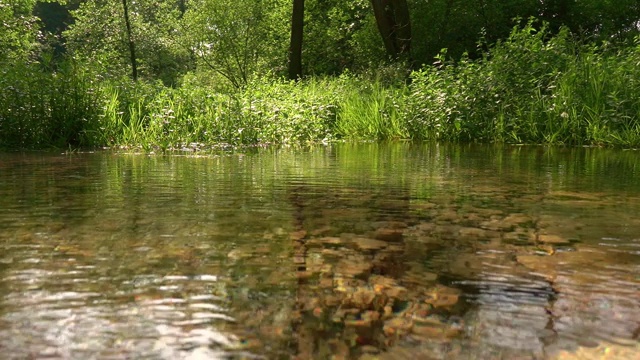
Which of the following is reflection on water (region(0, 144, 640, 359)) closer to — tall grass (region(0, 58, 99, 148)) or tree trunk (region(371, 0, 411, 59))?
tall grass (region(0, 58, 99, 148))

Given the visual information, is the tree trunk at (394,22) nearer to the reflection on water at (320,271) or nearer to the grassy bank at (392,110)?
the grassy bank at (392,110)

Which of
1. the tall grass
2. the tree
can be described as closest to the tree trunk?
the tall grass

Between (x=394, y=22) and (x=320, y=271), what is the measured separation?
19439mm

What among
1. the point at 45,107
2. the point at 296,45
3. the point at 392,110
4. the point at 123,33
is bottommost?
the point at 45,107

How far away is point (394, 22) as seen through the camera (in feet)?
67.0

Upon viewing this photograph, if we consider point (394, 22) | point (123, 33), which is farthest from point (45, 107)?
point (123, 33)

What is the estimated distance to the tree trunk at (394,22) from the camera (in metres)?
19.9

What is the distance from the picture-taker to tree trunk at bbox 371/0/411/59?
1992 centimetres

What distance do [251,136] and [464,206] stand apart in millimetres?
6889

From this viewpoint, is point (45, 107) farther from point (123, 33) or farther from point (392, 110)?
point (123, 33)

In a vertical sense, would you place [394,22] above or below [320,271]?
above

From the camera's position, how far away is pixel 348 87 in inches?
595

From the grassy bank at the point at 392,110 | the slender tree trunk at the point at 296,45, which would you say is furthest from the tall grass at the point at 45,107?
the slender tree trunk at the point at 296,45

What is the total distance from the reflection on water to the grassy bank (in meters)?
4.94
